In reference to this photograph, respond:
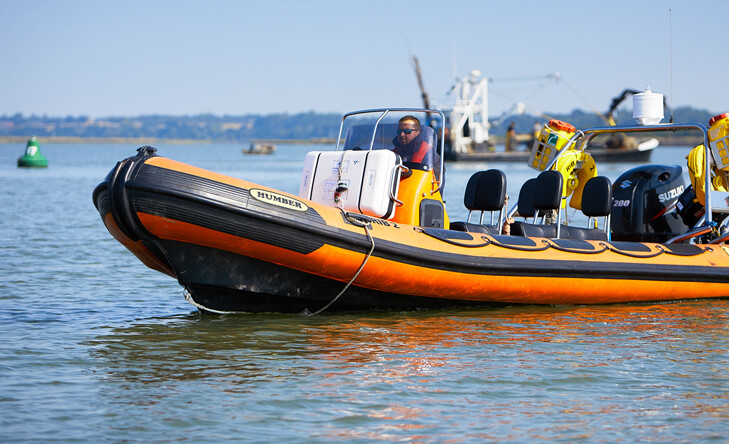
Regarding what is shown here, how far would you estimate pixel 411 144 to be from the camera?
7316mm

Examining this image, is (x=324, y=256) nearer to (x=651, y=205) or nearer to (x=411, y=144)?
(x=411, y=144)

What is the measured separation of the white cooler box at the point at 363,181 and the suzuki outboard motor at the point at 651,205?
8.10 feet

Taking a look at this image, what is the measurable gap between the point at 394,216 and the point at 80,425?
11.4ft

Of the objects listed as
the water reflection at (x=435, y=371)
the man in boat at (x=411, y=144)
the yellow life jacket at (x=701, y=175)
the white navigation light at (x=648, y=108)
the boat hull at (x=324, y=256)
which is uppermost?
the white navigation light at (x=648, y=108)

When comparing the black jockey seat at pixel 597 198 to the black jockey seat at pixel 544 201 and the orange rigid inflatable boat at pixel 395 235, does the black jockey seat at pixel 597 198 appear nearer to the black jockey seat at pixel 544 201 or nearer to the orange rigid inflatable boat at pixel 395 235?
the orange rigid inflatable boat at pixel 395 235

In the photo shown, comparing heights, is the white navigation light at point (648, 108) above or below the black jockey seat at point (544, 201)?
above

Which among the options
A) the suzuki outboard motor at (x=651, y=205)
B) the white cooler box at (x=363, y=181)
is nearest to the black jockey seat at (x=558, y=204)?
the suzuki outboard motor at (x=651, y=205)

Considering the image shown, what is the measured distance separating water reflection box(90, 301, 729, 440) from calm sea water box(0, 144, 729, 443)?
0.05ft

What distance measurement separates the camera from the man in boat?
7.28m

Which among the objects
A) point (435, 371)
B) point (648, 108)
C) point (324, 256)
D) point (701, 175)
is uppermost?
point (648, 108)

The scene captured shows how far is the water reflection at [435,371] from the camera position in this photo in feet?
14.3

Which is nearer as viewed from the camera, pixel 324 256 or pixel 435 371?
pixel 435 371

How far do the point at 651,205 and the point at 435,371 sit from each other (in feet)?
12.3

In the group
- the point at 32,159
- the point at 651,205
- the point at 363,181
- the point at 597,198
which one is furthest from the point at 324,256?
the point at 32,159
